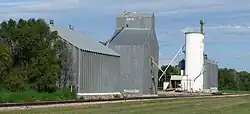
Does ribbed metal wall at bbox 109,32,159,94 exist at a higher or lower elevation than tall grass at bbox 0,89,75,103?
higher

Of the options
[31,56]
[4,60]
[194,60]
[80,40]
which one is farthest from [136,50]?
[194,60]

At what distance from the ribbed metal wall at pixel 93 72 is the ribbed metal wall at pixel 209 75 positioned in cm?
5813

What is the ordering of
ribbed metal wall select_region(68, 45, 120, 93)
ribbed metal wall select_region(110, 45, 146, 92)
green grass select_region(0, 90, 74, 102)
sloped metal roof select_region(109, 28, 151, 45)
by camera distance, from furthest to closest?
1. sloped metal roof select_region(109, 28, 151, 45)
2. ribbed metal wall select_region(110, 45, 146, 92)
3. ribbed metal wall select_region(68, 45, 120, 93)
4. green grass select_region(0, 90, 74, 102)

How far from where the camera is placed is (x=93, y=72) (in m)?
83.3

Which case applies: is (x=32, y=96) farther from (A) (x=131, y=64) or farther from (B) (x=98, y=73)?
(A) (x=131, y=64)

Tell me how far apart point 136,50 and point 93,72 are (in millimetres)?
21426

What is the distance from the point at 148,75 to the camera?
107 m

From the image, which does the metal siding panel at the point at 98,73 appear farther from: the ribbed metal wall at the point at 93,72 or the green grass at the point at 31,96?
the green grass at the point at 31,96

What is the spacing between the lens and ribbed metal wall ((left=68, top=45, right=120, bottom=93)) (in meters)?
79.4

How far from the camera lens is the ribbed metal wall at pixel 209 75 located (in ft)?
482

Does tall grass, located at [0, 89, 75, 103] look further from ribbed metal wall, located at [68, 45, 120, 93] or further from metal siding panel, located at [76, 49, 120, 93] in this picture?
metal siding panel, located at [76, 49, 120, 93]

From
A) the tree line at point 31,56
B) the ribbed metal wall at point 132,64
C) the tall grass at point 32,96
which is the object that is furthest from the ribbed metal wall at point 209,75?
the tall grass at point 32,96

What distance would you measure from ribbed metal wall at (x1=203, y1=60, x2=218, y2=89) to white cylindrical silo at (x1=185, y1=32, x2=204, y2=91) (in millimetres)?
5096

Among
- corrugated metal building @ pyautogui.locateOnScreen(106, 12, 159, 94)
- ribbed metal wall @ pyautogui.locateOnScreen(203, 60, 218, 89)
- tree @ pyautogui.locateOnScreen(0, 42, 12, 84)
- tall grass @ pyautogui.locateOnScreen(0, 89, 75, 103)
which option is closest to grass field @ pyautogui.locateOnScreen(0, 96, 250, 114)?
tall grass @ pyautogui.locateOnScreen(0, 89, 75, 103)
